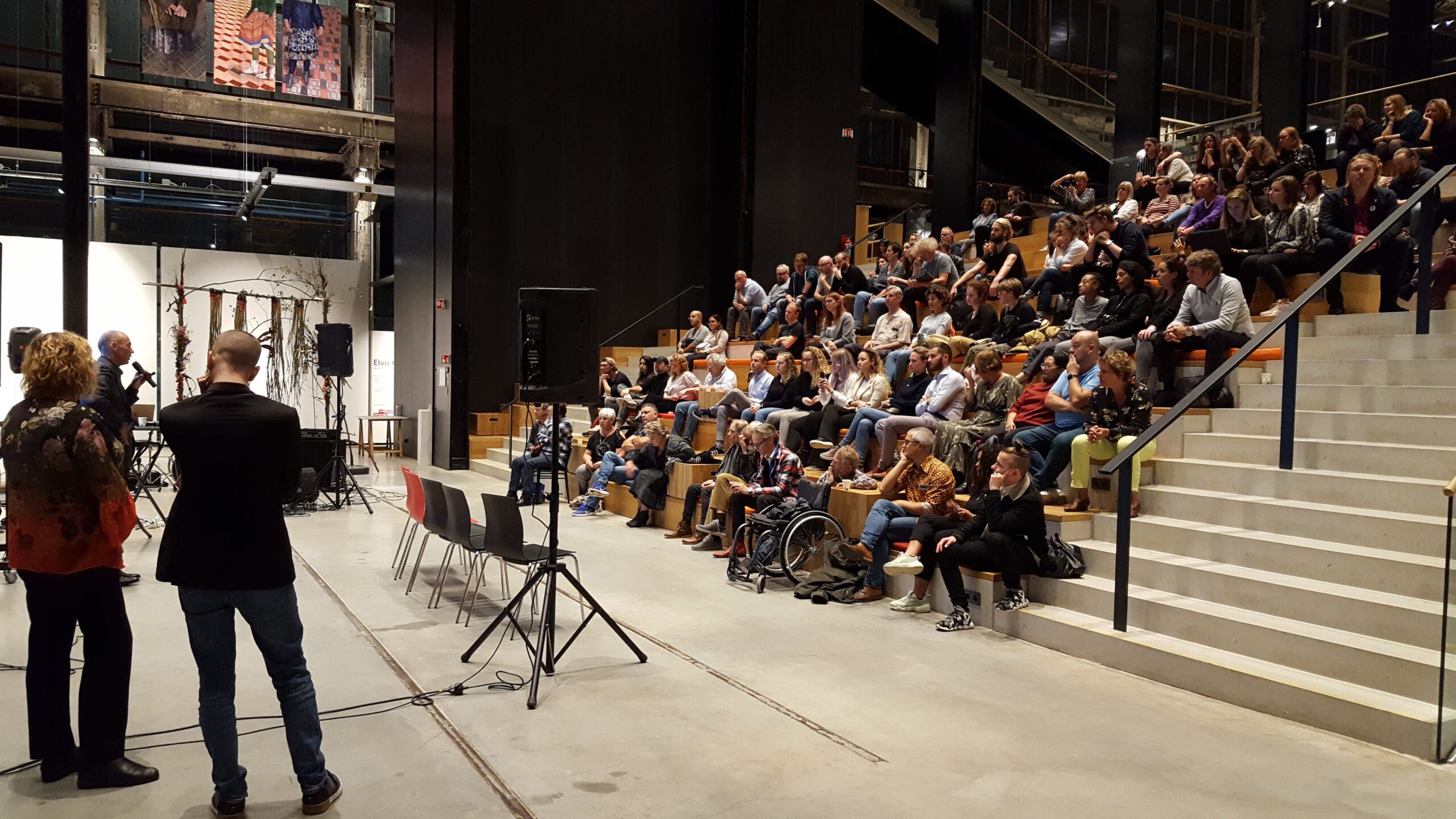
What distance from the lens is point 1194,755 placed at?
12.1 ft

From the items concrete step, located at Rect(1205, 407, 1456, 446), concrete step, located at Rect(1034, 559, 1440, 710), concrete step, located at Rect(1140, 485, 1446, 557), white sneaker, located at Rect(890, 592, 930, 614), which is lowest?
white sneaker, located at Rect(890, 592, 930, 614)

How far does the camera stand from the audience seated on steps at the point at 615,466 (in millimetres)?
9531

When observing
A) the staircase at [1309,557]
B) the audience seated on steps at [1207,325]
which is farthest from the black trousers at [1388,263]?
the audience seated on steps at [1207,325]

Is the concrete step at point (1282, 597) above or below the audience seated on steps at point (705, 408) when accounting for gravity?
below

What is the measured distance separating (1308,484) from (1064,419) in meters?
1.41

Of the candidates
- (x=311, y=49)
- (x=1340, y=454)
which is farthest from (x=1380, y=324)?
(x=311, y=49)

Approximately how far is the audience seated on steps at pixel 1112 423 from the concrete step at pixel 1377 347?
143cm

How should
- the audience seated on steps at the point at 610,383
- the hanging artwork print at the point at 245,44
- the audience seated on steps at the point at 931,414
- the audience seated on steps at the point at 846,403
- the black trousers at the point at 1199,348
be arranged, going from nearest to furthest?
the black trousers at the point at 1199,348
the audience seated on steps at the point at 931,414
the audience seated on steps at the point at 846,403
the audience seated on steps at the point at 610,383
the hanging artwork print at the point at 245,44

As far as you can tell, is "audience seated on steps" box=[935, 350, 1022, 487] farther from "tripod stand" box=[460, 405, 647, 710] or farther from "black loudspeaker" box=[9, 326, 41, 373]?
"black loudspeaker" box=[9, 326, 41, 373]

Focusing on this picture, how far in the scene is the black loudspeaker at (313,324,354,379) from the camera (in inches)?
398

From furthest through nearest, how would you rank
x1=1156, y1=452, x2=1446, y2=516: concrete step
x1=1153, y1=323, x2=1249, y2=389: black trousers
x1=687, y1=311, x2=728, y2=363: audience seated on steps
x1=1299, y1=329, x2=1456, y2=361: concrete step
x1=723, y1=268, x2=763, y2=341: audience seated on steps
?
x1=723, y1=268, x2=763, y2=341: audience seated on steps, x1=687, y1=311, x2=728, y2=363: audience seated on steps, x1=1153, y1=323, x2=1249, y2=389: black trousers, x1=1299, y1=329, x2=1456, y2=361: concrete step, x1=1156, y1=452, x2=1446, y2=516: concrete step

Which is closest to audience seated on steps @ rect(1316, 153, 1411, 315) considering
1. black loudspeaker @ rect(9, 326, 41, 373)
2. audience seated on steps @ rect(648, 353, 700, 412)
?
audience seated on steps @ rect(648, 353, 700, 412)

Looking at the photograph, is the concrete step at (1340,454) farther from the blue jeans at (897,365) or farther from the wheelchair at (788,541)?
the blue jeans at (897,365)

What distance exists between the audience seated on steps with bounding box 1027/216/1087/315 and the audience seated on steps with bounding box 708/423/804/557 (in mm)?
2553
